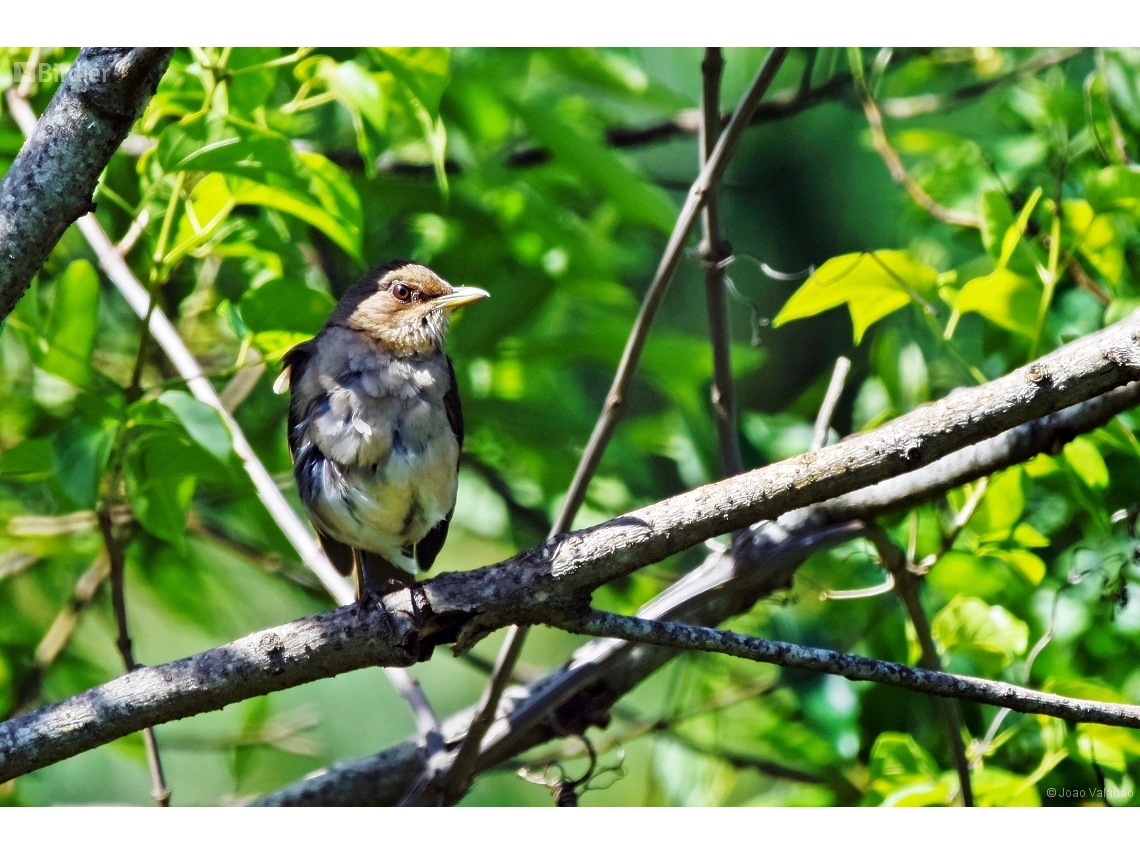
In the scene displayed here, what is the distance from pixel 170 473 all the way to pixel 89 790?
136 inches

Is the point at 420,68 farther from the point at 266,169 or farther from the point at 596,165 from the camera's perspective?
the point at 596,165

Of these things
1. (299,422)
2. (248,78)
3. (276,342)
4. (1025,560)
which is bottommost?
(1025,560)

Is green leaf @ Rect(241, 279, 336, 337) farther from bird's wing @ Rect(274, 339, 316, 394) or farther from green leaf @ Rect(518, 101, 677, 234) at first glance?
green leaf @ Rect(518, 101, 677, 234)

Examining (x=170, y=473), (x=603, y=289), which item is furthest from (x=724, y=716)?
(x=170, y=473)

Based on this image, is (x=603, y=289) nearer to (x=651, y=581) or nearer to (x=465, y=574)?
(x=651, y=581)

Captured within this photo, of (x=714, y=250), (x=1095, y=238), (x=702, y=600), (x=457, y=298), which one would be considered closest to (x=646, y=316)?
(x=714, y=250)

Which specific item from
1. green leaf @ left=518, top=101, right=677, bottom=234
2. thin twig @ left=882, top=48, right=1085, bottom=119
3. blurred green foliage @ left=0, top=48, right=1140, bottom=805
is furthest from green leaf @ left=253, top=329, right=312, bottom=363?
thin twig @ left=882, top=48, right=1085, bottom=119

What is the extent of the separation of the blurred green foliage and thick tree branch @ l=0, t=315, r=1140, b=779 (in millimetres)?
545

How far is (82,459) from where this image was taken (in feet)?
8.47

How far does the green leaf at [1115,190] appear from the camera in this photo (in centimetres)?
299

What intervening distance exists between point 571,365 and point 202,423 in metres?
2.12

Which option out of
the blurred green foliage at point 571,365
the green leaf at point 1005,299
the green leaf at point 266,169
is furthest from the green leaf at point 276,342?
the green leaf at point 1005,299

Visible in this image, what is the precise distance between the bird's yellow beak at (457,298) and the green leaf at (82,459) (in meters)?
1.21

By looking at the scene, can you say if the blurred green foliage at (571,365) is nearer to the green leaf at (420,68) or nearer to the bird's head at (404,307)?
the green leaf at (420,68)
